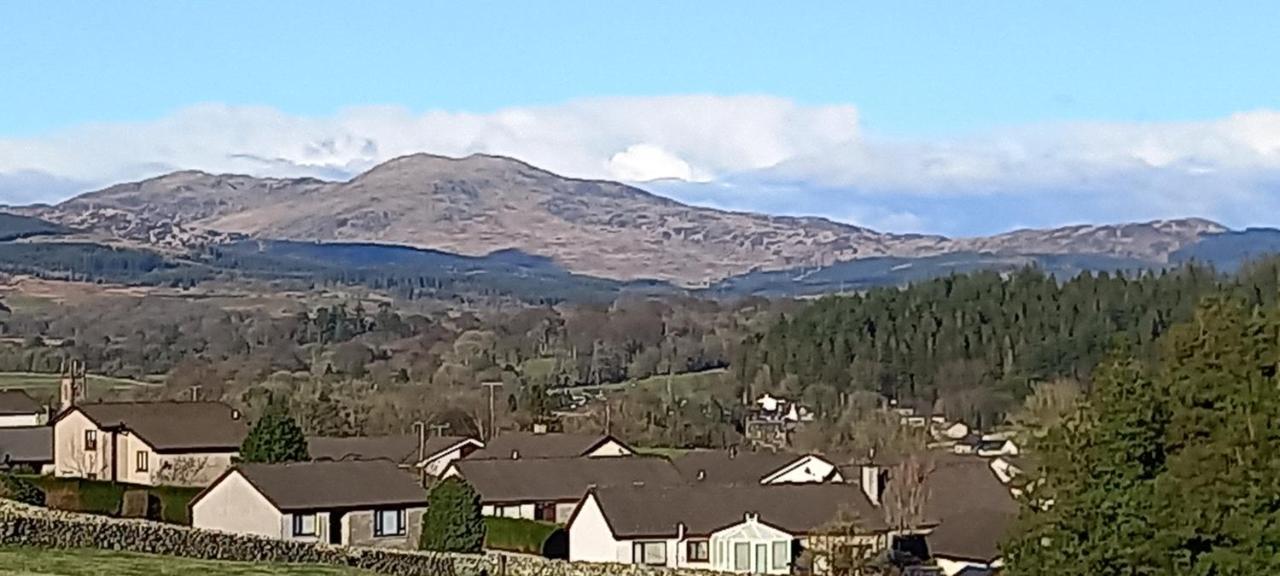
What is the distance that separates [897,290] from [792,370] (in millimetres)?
17211

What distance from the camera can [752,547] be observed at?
4747 centimetres

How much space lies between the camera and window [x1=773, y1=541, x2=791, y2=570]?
154 ft

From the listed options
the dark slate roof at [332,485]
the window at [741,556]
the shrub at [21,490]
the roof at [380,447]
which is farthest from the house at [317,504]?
the roof at [380,447]

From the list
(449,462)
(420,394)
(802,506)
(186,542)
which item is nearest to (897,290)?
(420,394)

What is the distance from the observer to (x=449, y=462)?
204 feet

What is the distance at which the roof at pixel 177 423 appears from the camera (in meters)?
61.1

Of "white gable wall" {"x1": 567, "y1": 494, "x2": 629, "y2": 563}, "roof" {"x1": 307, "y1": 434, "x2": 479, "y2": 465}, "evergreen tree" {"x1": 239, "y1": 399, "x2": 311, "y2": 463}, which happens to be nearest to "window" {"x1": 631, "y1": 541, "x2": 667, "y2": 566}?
"white gable wall" {"x1": 567, "y1": 494, "x2": 629, "y2": 563}

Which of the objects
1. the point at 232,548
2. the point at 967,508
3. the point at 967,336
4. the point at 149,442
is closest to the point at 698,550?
the point at 967,508

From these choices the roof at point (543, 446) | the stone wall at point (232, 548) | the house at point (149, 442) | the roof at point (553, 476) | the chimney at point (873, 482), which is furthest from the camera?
the roof at point (543, 446)

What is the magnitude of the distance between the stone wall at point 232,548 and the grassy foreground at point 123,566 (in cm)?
81

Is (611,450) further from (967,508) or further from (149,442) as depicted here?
(967,508)

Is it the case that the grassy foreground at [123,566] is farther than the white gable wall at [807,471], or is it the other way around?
the white gable wall at [807,471]

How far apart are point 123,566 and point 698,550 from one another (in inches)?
862

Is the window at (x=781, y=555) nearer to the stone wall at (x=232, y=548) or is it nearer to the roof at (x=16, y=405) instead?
the stone wall at (x=232, y=548)
